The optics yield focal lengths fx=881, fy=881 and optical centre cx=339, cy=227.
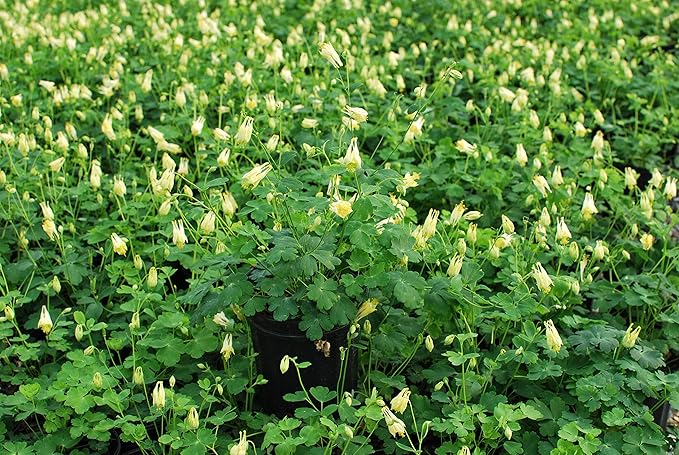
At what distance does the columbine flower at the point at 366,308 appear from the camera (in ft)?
8.84

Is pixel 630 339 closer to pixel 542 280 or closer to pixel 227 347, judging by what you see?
pixel 542 280

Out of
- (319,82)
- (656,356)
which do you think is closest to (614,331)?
(656,356)

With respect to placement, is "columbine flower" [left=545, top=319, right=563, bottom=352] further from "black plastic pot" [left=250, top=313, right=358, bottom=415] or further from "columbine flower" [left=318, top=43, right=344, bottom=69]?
"columbine flower" [left=318, top=43, right=344, bottom=69]

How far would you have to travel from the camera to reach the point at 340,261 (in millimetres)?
2562

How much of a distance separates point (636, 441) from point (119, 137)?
8.72 ft

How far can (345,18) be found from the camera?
611 cm

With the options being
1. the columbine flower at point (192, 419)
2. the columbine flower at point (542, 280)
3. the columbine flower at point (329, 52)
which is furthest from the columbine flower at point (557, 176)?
the columbine flower at point (192, 419)

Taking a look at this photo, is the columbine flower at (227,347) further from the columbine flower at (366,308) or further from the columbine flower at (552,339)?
the columbine flower at (552,339)

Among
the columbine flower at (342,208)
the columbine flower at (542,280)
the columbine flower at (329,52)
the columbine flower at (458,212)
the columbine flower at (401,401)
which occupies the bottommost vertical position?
the columbine flower at (401,401)

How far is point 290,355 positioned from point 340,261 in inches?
15.0

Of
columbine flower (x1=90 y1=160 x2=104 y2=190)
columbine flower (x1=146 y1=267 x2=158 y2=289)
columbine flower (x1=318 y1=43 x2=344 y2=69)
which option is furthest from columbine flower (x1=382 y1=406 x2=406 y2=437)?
columbine flower (x1=90 y1=160 x2=104 y2=190)

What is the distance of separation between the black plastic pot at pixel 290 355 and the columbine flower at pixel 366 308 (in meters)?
0.08

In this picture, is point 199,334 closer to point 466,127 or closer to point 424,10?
point 466,127

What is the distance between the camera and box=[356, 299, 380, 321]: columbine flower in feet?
8.84
